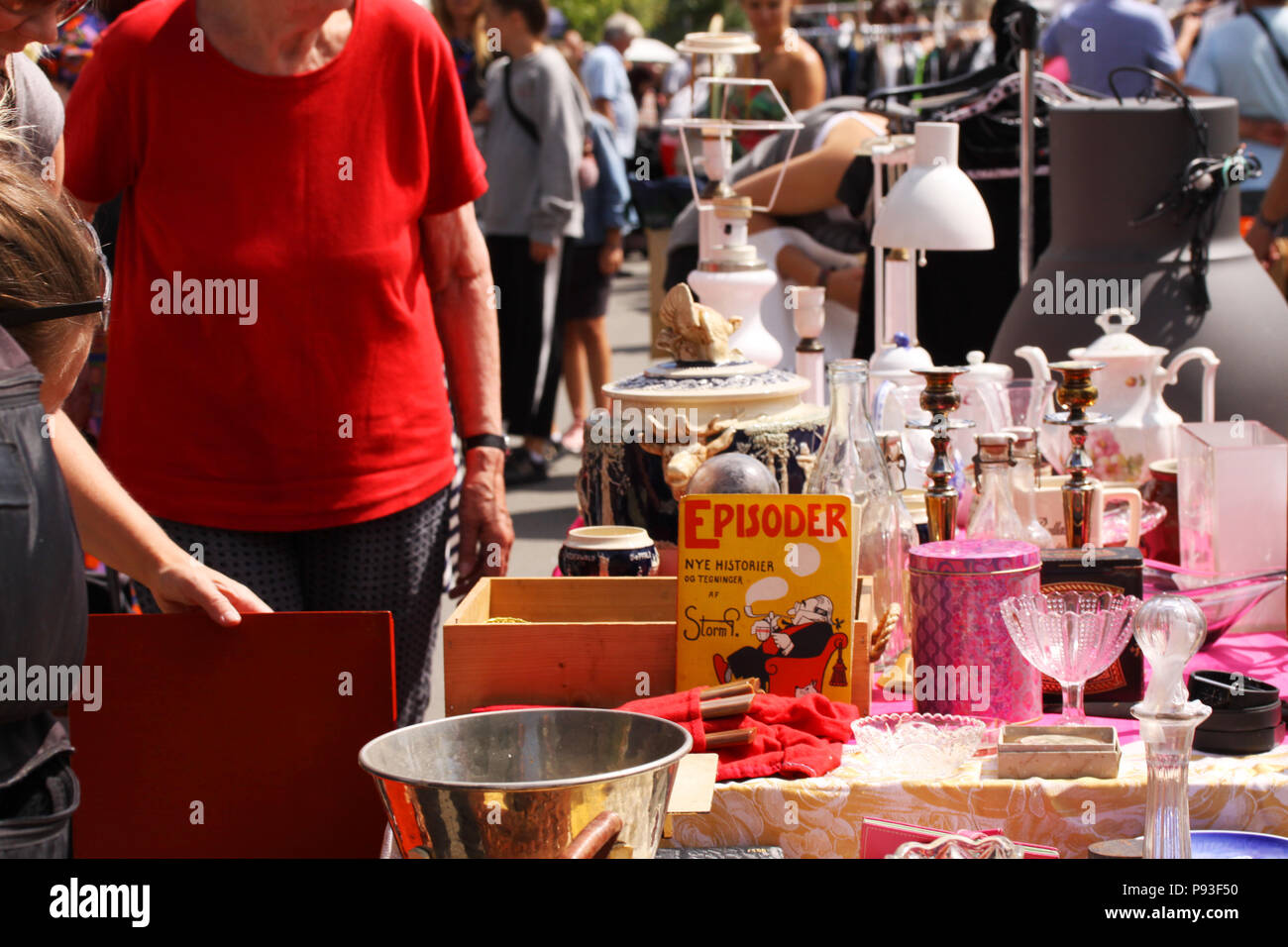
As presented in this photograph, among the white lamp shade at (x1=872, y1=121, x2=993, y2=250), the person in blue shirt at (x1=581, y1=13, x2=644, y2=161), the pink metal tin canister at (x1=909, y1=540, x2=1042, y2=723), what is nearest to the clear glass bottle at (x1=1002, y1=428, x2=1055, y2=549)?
the pink metal tin canister at (x1=909, y1=540, x2=1042, y2=723)

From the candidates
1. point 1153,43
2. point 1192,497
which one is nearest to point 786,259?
point 1153,43

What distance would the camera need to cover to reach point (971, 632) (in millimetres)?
1669

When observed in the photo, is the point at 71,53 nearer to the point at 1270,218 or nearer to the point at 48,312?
the point at 48,312

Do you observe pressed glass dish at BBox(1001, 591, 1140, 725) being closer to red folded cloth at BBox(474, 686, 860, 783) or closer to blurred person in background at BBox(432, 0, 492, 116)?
red folded cloth at BBox(474, 686, 860, 783)

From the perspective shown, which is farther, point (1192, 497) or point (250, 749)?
point (1192, 497)

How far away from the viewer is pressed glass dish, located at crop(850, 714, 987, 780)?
1.56 metres

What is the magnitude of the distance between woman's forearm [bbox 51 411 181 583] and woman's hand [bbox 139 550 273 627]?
0.05 ft

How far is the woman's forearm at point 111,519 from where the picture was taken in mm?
1676

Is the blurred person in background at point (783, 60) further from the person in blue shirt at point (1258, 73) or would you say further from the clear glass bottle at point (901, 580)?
the clear glass bottle at point (901, 580)

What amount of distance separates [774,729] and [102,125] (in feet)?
4.29
